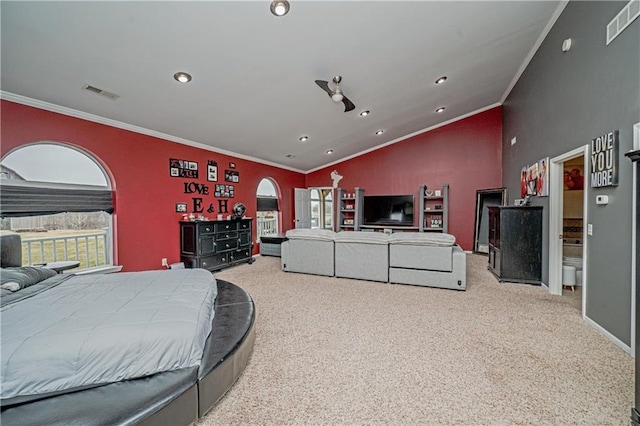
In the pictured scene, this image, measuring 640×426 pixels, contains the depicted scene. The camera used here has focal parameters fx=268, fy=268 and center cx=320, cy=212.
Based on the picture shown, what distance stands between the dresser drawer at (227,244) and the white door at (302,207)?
2937 millimetres

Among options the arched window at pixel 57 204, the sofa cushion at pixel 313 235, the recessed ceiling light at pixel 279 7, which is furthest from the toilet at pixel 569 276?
the arched window at pixel 57 204

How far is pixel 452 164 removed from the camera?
7.36 m

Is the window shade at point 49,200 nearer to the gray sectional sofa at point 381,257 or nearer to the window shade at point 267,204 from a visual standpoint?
the gray sectional sofa at point 381,257

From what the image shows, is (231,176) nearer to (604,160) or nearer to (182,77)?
(182,77)

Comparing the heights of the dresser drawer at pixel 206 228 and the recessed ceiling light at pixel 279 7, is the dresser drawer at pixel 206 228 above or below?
below

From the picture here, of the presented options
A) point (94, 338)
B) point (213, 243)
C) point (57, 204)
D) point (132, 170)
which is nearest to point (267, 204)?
point (213, 243)

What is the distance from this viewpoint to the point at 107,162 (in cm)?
400

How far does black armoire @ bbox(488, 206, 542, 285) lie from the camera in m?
4.26

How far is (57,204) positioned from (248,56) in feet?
10.5

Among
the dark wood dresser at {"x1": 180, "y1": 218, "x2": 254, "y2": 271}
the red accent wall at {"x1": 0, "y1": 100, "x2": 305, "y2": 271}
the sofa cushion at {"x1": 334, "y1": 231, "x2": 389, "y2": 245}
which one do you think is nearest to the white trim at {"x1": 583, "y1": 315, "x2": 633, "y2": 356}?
the sofa cushion at {"x1": 334, "y1": 231, "x2": 389, "y2": 245}

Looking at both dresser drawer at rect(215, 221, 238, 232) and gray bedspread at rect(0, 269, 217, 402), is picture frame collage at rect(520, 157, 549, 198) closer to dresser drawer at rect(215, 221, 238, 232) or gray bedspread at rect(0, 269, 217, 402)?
gray bedspread at rect(0, 269, 217, 402)

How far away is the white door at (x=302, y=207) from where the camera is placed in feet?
27.6

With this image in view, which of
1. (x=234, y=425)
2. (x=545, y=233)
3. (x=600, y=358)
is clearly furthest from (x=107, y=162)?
(x=545, y=233)

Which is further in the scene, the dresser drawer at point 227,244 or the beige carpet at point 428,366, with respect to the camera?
the dresser drawer at point 227,244
